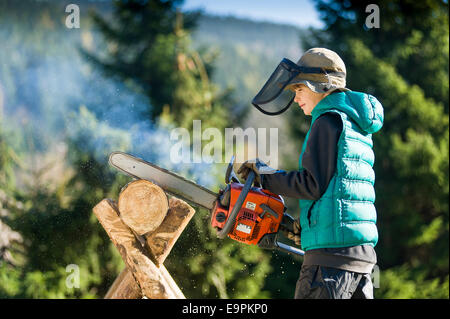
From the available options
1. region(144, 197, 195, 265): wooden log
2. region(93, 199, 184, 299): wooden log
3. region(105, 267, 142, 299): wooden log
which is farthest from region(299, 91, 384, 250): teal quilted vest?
region(105, 267, 142, 299): wooden log

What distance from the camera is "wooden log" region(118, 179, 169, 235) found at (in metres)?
2.73

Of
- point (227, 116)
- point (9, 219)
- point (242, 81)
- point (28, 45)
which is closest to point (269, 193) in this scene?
point (9, 219)

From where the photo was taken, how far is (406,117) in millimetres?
6980

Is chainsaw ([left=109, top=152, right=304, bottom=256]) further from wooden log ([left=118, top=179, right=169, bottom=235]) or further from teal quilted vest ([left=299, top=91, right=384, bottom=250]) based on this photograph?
wooden log ([left=118, top=179, right=169, bottom=235])

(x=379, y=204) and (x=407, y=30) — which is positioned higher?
(x=407, y=30)

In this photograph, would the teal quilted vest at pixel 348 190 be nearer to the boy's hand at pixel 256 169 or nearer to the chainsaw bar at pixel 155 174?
the boy's hand at pixel 256 169

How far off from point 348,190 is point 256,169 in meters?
0.44

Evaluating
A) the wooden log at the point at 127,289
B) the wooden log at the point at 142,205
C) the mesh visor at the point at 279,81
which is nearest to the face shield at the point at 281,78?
the mesh visor at the point at 279,81

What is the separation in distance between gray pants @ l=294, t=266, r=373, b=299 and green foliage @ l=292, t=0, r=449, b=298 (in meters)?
4.59

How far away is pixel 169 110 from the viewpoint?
6.54 m

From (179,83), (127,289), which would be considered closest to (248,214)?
(127,289)

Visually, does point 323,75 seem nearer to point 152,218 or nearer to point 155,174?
point 155,174
